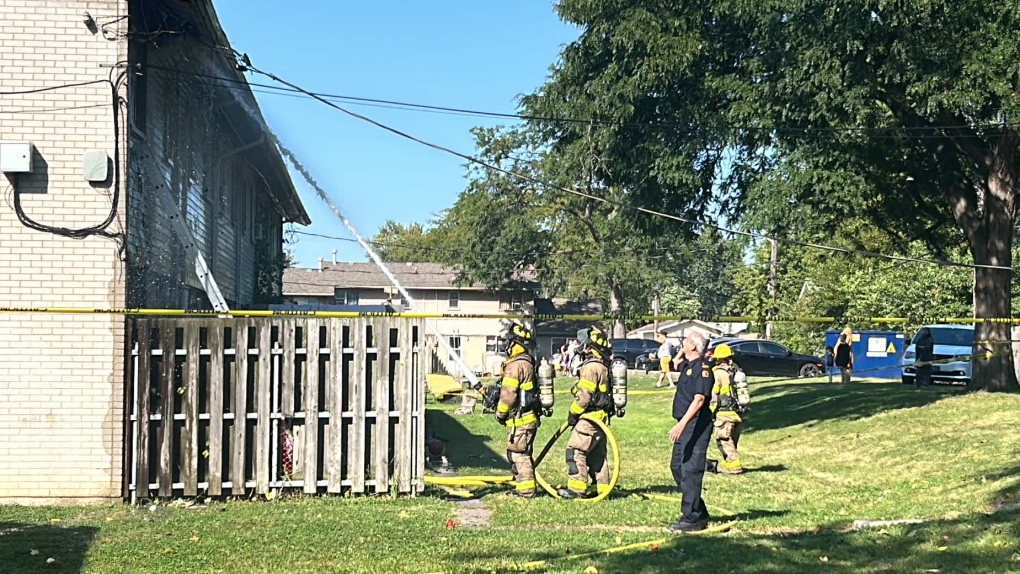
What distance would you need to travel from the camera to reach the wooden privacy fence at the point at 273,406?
1061 centimetres

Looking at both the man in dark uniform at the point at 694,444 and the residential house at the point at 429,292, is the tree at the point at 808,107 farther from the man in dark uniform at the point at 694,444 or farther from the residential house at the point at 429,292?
the residential house at the point at 429,292

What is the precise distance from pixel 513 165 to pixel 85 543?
1933 inches

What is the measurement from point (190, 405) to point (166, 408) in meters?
0.24

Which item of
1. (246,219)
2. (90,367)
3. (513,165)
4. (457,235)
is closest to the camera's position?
(90,367)

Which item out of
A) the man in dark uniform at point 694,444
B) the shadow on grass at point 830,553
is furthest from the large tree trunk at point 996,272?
the man in dark uniform at point 694,444

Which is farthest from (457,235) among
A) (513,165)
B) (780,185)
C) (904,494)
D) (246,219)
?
(904,494)

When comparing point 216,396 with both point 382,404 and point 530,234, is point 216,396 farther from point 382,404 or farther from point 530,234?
point 530,234

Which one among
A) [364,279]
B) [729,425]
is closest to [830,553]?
[729,425]

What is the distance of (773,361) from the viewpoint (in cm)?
3903

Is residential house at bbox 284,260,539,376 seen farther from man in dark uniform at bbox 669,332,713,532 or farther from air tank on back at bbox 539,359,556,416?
man in dark uniform at bbox 669,332,713,532

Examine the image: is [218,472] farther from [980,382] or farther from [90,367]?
[980,382]

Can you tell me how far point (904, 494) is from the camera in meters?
11.7

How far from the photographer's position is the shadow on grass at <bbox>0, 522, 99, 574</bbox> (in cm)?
751

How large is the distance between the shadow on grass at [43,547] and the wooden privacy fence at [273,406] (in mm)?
1563
